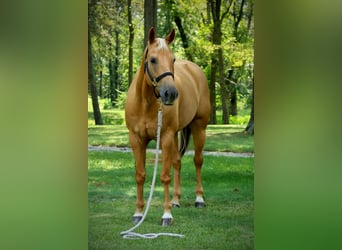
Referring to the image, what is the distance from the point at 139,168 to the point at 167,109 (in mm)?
505

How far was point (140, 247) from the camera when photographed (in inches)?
172

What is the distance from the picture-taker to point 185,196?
15.4 ft

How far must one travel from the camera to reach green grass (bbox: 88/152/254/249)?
4.41 meters

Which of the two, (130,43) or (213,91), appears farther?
(213,91)

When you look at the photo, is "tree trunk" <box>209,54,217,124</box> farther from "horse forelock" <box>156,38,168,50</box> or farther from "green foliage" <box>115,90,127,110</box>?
"green foliage" <box>115,90,127,110</box>

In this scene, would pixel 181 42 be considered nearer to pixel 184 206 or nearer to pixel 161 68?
pixel 161 68

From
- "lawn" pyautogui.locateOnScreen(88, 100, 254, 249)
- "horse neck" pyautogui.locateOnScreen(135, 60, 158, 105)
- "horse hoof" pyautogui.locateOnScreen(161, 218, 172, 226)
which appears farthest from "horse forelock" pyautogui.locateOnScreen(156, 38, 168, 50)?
"horse hoof" pyautogui.locateOnScreen(161, 218, 172, 226)

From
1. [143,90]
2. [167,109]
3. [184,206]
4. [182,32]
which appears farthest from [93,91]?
[184,206]
